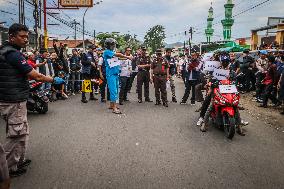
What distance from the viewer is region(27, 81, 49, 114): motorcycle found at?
9.55 m

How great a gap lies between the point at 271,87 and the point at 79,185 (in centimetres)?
931

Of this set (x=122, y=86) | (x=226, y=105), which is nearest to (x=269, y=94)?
(x=226, y=105)

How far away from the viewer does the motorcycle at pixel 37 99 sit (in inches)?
376

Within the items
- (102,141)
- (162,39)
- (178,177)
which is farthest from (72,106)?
(162,39)

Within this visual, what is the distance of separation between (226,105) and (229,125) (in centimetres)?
49

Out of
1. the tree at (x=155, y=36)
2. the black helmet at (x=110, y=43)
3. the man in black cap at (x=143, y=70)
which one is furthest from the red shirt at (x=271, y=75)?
the tree at (x=155, y=36)

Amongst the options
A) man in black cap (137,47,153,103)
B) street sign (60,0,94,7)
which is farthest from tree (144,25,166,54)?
man in black cap (137,47,153,103)

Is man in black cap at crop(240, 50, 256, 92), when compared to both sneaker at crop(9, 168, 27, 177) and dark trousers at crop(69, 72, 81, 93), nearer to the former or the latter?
dark trousers at crop(69, 72, 81, 93)

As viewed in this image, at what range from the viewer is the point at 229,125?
7051 mm

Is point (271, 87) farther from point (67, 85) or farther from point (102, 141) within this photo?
point (67, 85)

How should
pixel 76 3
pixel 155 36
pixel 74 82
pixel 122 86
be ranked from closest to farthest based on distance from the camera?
pixel 122 86 < pixel 74 82 < pixel 76 3 < pixel 155 36

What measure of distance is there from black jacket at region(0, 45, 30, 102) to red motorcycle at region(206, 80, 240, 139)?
4.40 meters

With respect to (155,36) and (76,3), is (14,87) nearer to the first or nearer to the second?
(76,3)

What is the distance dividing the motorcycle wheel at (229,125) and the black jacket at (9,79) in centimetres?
434
